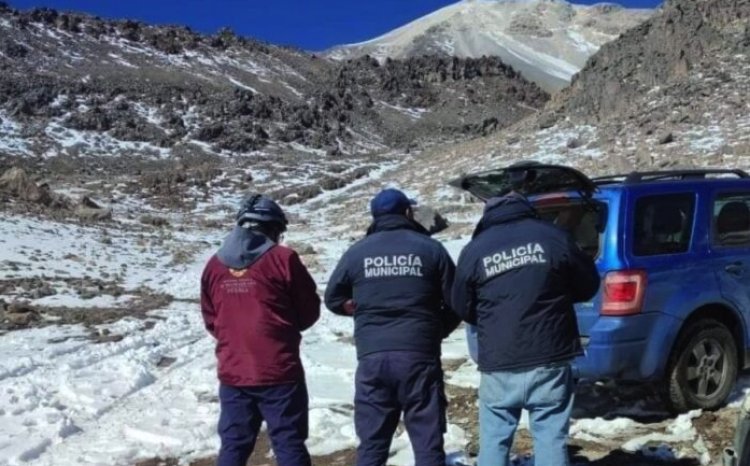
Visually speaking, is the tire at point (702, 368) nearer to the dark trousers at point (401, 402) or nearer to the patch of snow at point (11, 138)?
the dark trousers at point (401, 402)

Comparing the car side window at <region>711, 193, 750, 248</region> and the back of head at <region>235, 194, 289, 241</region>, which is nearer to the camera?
the back of head at <region>235, 194, 289, 241</region>

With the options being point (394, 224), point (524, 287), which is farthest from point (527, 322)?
point (394, 224)

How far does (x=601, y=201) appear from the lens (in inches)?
233

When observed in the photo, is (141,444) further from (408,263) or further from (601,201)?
(601,201)

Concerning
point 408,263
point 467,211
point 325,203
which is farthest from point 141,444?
point 325,203

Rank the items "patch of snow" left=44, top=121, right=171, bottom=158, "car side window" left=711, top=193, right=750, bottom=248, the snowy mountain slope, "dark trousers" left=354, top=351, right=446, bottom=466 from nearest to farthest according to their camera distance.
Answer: "dark trousers" left=354, top=351, right=446, bottom=466, "car side window" left=711, top=193, right=750, bottom=248, "patch of snow" left=44, top=121, right=171, bottom=158, the snowy mountain slope

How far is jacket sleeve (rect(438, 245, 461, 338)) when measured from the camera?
4523mm

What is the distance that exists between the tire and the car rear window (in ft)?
2.87

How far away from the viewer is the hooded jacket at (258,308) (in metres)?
4.66

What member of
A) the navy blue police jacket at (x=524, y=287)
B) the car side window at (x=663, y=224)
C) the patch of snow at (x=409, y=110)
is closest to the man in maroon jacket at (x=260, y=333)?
the navy blue police jacket at (x=524, y=287)

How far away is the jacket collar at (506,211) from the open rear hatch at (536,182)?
825 mm

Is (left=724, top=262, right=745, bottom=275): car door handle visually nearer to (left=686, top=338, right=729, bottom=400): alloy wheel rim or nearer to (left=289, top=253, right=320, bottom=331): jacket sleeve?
(left=686, top=338, right=729, bottom=400): alloy wheel rim

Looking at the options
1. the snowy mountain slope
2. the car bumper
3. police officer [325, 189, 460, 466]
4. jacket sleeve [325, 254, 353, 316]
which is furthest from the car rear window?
the snowy mountain slope

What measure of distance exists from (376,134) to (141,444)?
249 ft
